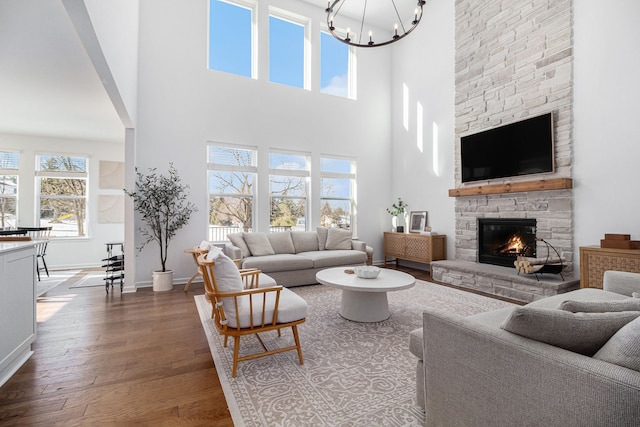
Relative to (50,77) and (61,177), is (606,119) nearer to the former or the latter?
(50,77)

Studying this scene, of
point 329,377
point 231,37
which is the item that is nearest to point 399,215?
point 231,37

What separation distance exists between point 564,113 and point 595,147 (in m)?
0.62

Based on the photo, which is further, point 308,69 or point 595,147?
point 308,69

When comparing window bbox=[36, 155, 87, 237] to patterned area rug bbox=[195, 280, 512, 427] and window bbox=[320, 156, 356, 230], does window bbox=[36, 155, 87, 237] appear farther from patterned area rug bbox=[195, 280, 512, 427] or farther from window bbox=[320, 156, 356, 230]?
patterned area rug bbox=[195, 280, 512, 427]

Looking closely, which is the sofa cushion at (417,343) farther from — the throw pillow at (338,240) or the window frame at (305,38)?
the window frame at (305,38)

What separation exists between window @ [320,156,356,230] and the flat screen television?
241cm

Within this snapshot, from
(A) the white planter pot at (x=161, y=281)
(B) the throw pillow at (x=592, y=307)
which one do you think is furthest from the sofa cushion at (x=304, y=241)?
(B) the throw pillow at (x=592, y=307)

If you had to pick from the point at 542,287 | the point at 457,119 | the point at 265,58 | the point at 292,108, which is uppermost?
the point at 265,58

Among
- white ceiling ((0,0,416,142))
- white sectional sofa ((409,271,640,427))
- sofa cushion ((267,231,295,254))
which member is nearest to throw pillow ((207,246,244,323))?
white sectional sofa ((409,271,640,427))

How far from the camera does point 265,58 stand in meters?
5.95

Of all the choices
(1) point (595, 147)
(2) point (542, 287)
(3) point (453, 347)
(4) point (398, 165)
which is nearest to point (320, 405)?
(3) point (453, 347)

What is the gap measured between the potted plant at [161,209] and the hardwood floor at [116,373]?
1230 mm

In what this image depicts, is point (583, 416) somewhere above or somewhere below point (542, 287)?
above

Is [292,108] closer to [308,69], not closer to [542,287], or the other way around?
[308,69]
